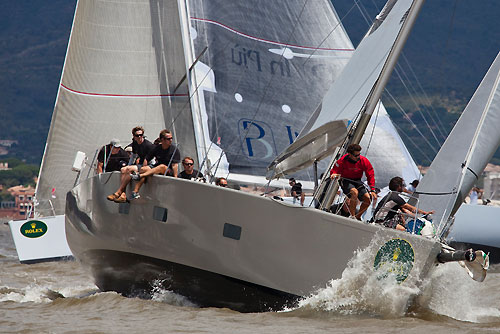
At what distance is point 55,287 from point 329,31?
6.76 m

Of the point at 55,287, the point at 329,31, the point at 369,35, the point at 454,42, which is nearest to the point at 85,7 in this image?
the point at 329,31

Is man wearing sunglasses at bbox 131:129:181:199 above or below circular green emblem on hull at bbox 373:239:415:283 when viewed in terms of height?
above

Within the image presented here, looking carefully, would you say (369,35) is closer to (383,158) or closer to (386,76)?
(386,76)

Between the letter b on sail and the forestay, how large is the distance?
86cm

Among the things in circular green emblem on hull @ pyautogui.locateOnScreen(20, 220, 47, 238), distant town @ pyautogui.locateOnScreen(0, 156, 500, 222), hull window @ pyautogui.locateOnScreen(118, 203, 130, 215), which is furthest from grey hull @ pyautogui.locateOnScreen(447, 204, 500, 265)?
distant town @ pyautogui.locateOnScreen(0, 156, 500, 222)

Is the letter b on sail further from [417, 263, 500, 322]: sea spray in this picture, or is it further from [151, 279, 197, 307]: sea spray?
[417, 263, 500, 322]: sea spray

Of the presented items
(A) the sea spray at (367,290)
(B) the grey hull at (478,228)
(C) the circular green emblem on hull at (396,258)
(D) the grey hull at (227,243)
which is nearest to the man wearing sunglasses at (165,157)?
(D) the grey hull at (227,243)

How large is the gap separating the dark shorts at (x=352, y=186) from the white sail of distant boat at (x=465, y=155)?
1.86 ft

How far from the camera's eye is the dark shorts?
706cm

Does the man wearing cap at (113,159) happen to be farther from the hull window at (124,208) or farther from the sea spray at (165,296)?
the sea spray at (165,296)

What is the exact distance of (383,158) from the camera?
14461mm

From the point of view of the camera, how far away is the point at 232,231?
6863mm

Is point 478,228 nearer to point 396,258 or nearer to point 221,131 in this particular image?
point 221,131

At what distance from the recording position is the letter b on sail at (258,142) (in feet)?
A: 43.8
